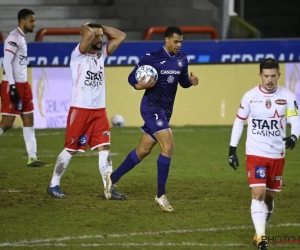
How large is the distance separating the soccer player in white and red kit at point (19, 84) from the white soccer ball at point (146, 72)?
11.1 ft

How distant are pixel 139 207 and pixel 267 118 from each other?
2.39 meters

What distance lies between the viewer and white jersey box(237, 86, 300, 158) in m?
7.64

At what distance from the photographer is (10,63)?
12.4 meters

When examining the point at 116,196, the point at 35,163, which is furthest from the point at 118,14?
the point at 116,196

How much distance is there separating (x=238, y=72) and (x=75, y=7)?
5387 mm

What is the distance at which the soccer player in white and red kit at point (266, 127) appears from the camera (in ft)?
24.9

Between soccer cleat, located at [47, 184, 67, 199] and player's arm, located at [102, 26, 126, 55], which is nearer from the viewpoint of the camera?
soccer cleat, located at [47, 184, 67, 199]

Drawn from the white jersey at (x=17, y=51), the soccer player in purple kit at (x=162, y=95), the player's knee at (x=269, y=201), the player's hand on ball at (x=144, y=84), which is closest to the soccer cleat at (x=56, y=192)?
the soccer player in purple kit at (x=162, y=95)

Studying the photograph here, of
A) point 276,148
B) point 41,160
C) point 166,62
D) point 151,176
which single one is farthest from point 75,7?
point 276,148

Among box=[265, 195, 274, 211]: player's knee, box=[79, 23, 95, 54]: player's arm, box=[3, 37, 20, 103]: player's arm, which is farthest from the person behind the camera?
box=[3, 37, 20, 103]: player's arm

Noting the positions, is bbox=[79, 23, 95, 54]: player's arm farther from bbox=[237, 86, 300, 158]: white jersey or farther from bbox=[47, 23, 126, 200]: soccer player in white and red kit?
bbox=[237, 86, 300, 158]: white jersey

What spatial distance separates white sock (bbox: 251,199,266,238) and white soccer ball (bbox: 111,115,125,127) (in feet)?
34.7

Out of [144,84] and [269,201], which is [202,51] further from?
[269,201]

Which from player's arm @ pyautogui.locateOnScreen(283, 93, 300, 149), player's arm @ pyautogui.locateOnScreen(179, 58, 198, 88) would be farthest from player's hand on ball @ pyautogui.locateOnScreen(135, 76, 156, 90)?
player's arm @ pyautogui.locateOnScreen(283, 93, 300, 149)
